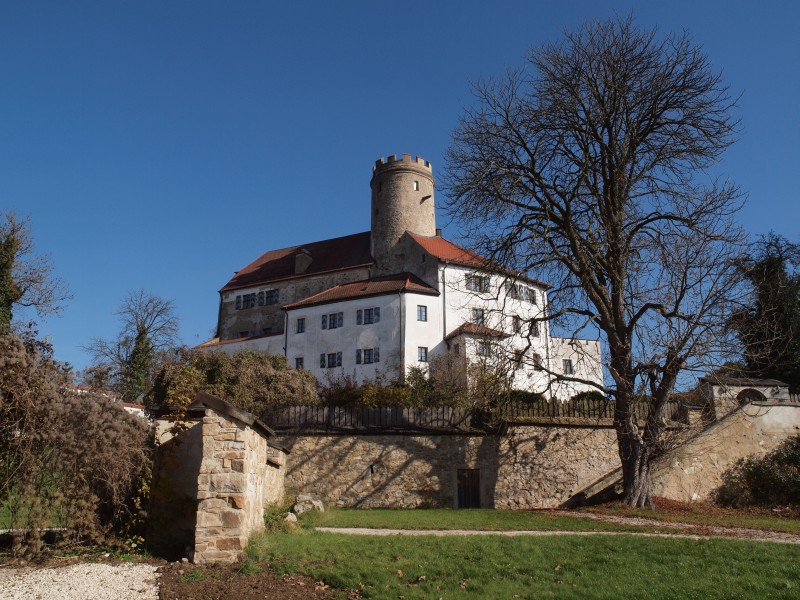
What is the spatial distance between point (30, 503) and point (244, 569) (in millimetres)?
3277

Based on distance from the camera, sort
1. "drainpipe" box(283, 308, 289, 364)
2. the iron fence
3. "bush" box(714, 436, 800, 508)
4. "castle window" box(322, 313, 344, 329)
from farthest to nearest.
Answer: "drainpipe" box(283, 308, 289, 364) < "castle window" box(322, 313, 344, 329) < the iron fence < "bush" box(714, 436, 800, 508)

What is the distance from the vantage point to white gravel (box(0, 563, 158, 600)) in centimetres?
798

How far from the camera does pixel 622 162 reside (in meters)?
18.5

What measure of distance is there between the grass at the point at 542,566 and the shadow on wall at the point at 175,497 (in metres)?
1.25

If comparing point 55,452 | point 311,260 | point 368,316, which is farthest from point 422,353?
point 55,452

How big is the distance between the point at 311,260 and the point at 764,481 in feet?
125

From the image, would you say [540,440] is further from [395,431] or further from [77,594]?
[77,594]

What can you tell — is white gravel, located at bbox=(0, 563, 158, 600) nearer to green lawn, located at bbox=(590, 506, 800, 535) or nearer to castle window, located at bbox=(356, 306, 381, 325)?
green lawn, located at bbox=(590, 506, 800, 535)

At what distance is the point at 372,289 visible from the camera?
1734 inches

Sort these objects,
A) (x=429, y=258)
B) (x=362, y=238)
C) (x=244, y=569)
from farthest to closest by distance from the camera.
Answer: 1. (x=362, y=238)
2. (x=429, y=258)
3. (x=244, y=569)

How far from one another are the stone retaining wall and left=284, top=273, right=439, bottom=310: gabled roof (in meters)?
23.3

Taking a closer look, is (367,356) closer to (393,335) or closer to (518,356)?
(393,335)

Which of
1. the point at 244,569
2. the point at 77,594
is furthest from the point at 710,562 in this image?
the point at 77,594

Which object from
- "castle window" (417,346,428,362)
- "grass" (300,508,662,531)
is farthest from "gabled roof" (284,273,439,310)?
"grass" (300,508,662,531)
